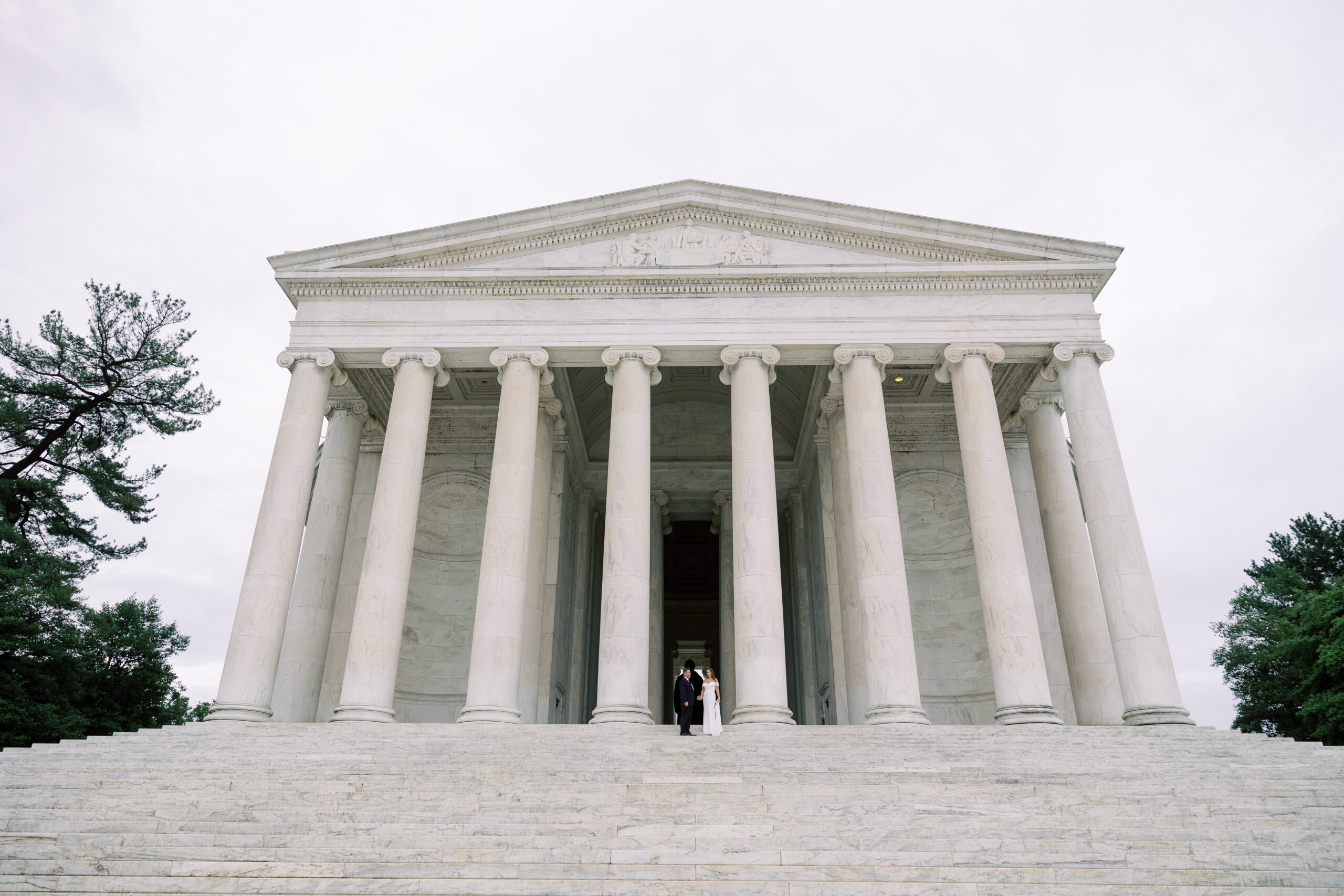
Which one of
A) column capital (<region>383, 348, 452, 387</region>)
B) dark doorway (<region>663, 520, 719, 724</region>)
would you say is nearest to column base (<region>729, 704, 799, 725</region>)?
column capital (<region>383, 348, 452, 387</region>)

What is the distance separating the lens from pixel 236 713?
2727cm

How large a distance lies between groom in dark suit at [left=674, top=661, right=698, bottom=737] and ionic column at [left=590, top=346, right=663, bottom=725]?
2536 millimetres

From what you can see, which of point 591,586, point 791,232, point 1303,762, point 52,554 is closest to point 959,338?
point 791,232

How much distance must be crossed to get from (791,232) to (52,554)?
37.6 metres

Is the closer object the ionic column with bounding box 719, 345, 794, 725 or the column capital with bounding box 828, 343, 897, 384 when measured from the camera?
the ionic column with bounding box 719, 345, 794, 725

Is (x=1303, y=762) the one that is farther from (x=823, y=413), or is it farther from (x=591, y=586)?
(x=591, y=586)

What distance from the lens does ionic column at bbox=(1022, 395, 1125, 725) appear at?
106ft

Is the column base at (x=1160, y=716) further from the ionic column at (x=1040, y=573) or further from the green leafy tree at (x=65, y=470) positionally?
the green leafy tree at (x=65, y=470)

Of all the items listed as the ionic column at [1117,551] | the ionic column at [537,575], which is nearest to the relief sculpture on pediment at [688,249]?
the ionic column at [537,575]

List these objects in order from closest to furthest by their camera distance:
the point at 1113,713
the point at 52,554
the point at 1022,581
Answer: the point at 1022,581 < the point at 1113,713 < the point at 52,554

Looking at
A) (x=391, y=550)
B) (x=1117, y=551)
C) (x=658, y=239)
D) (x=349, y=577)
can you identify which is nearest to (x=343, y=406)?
(x=349, y=577)

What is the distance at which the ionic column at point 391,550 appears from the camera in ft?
90.6

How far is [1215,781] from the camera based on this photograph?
18.5m

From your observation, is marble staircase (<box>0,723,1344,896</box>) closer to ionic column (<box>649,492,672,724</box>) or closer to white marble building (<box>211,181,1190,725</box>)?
white marble building (<box>211,181,1190,725</box>)
